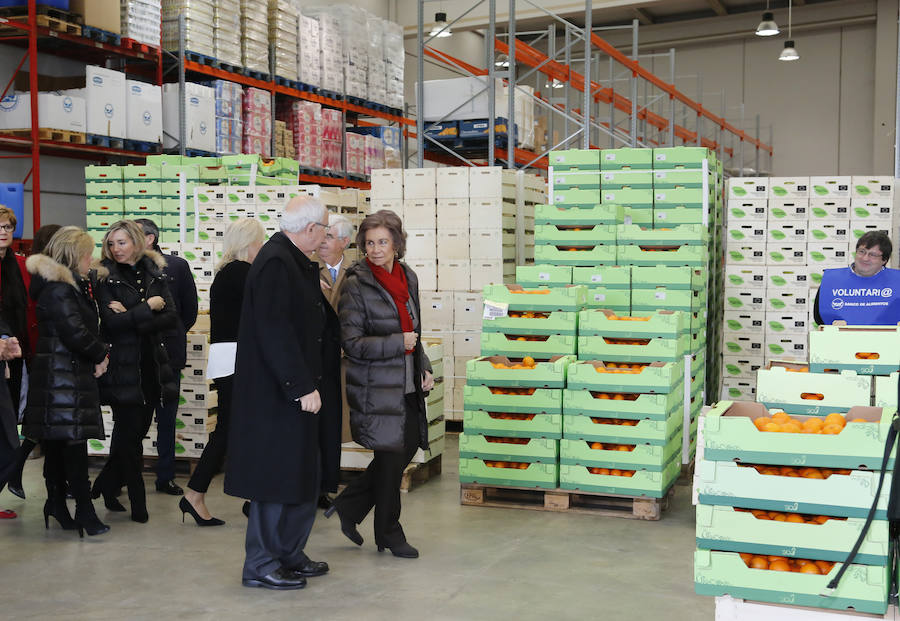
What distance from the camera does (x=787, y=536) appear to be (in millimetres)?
3160

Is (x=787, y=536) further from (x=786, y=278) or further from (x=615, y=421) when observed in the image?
(x=786, y=278)

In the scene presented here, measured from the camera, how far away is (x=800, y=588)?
3078 millimetres

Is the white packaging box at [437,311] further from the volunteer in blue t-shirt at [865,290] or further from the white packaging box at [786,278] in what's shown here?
the volunteer in blue t-shirt at [865,290]

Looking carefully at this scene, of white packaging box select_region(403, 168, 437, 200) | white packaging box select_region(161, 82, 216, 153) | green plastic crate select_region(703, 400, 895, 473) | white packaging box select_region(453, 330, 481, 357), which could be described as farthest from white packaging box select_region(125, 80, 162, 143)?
green plastic crate select_region(703, 400, 895, 473)

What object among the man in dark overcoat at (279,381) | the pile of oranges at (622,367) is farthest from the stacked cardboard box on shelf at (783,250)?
the man in dark overcoat at (279,381)

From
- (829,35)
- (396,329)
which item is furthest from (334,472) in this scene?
(829,35)

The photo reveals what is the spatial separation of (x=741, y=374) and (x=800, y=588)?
6375mm

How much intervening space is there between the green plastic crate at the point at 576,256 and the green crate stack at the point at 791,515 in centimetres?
423

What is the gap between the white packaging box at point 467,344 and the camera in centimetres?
893

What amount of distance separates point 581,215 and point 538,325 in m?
1.41

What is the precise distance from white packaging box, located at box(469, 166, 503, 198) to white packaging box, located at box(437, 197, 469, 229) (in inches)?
5.6

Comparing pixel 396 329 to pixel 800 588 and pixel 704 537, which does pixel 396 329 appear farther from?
pixel 800 588

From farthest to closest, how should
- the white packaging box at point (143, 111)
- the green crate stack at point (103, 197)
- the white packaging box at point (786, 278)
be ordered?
the white packaging box at point (143, 111), the green crate stack at point (103, 197), the white packaging box at point (786, 278)

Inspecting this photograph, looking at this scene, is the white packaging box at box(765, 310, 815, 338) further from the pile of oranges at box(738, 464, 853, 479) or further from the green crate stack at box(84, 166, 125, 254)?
the green crate stack at box(84, 166, 125, 254)
